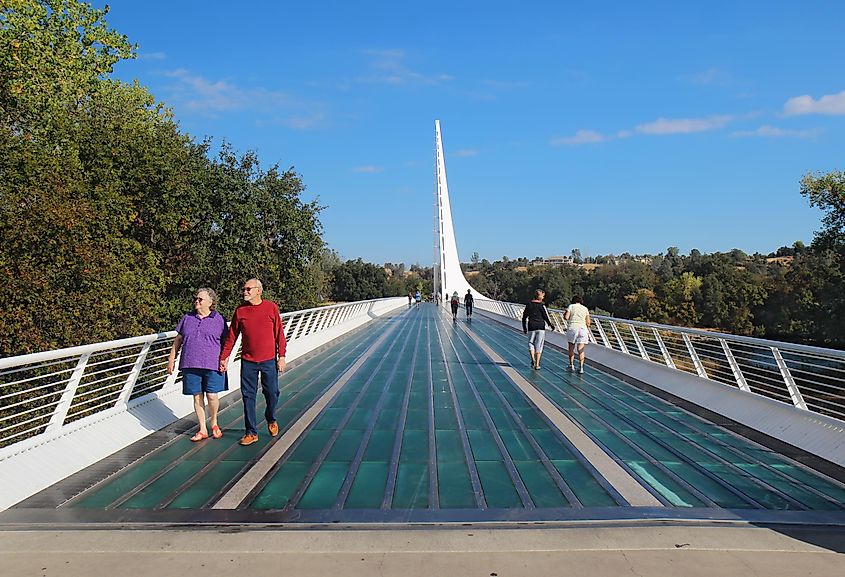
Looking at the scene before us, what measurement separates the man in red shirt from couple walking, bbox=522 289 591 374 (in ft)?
22.8

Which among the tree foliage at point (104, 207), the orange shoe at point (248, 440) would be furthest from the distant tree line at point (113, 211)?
the orange shoe at point (248, 440)

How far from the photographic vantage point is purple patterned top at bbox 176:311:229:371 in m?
6.52

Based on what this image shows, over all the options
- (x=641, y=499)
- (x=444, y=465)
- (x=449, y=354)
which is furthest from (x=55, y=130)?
(x=641, y=499)

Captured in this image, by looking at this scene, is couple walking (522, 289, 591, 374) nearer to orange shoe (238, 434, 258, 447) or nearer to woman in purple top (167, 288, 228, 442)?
orange shoe (238, 434, 258, 447)

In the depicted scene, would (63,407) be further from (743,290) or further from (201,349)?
(743,290)

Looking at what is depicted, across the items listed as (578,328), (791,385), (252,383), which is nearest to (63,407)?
(252,383)

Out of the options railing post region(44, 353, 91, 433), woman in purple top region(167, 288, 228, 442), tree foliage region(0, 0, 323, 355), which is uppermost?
tree foliage region(0, 0, 323, 355)

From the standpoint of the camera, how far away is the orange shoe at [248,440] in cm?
661

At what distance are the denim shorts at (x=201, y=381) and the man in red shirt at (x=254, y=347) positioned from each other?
116 mm

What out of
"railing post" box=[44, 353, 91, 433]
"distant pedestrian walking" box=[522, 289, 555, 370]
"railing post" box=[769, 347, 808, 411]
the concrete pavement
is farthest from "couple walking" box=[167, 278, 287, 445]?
"distant pedestrian walking" box=[522, 289, 555, 370]

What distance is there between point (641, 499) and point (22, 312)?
63.4ft

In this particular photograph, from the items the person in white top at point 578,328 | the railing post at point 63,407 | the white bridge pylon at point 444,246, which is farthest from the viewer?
the white bridge pylon at point 444,246

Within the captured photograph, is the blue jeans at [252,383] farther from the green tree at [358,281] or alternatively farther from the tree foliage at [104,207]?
the green tree at [358,281]

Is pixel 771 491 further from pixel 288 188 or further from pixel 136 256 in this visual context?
pixel 288 188
